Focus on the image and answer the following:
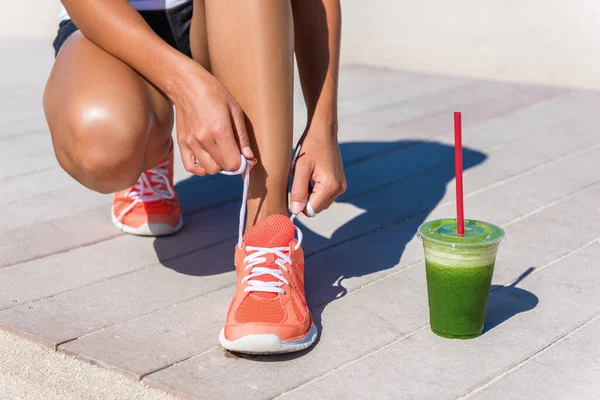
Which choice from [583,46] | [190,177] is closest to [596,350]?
[190,177]

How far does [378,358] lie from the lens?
1.49 meters

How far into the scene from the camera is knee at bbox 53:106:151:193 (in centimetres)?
166

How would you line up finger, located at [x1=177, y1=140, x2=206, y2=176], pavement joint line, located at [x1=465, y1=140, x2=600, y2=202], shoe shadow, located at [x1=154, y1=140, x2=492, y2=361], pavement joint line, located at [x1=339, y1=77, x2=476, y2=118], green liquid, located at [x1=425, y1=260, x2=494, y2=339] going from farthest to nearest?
pavement joint line, located at [x1=339, y1=77, x2=476, y2=118] < pavement joint line, located at [x1=465, y1=140, x2=600, y2=202] < shoe shadow, located at [x1=154, y1=140, x2=492, y2=361] < finger, located at [x1=177, y1=140, x2=206, y2=176] < green liquid, located at [x1=425, y1=260, x2=494, y2=339]

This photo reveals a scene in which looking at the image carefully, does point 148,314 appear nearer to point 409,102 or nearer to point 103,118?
point 103,118

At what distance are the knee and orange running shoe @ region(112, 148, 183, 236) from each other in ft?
1.24

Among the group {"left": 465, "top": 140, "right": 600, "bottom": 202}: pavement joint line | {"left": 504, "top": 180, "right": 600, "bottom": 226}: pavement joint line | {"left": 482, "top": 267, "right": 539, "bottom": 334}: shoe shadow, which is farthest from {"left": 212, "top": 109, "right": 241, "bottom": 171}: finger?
{"left": 465, "top": 140, "right": 600, "bottom": 202}: pavement joint line

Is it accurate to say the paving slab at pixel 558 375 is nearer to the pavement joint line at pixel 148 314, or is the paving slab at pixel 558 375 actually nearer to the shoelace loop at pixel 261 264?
the shoelace loop at pixel 261 264

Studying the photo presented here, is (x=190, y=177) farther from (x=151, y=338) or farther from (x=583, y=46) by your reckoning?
(x=583, y=46)

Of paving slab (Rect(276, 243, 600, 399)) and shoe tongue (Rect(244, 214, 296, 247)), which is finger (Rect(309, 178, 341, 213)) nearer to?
shoe tongue (Rect(244, 214, 296, 247))

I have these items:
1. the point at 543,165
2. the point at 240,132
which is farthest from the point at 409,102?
the point at 240,132

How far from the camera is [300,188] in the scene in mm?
1658

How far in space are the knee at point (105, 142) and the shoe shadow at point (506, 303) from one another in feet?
Answer: 2.47

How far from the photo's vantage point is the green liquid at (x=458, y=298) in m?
1.47

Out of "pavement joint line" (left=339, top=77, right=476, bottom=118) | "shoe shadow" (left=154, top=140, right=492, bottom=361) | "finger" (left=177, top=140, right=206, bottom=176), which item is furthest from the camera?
"pavement joint line" (left=339, top=77, right=476, bottom=118)
